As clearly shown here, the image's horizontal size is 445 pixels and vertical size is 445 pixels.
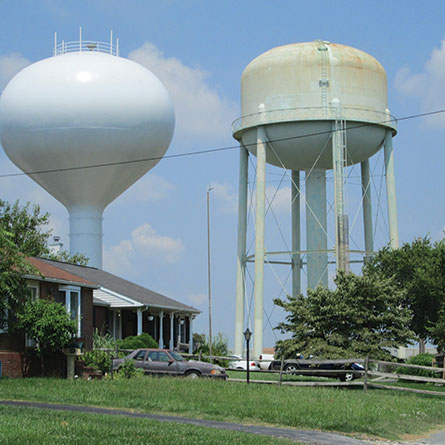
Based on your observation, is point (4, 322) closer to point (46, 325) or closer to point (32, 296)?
point (46, 325)

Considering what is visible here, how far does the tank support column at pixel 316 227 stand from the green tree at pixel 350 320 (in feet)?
42.3

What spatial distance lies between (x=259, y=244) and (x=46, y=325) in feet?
53.6

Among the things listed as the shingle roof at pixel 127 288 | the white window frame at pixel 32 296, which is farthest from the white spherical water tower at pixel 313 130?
the white window frame at pixel 32 296

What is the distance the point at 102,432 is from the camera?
14.5 metres

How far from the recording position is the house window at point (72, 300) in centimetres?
3123

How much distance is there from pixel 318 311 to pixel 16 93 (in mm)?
21896

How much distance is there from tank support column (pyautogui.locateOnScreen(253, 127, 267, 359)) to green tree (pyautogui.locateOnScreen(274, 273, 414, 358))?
10676 millimetres

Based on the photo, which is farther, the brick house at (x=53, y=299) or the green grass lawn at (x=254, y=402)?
the brick house at (x=53, y=299)

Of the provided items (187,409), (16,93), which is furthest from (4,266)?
(16,93)

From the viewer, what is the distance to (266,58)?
44625mm

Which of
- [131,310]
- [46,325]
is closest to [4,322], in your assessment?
[46,325]

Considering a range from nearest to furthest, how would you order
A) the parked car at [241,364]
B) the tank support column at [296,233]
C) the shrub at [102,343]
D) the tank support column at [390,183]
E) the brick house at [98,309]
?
the brick house at [98,309]
the shrub at [102,343]
the parked car at [241,364]
the tank support column at [390,183]
the tank support column at [296,233]

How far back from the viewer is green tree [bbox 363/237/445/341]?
116 ft

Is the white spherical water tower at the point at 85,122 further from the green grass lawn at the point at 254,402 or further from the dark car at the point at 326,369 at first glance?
the green grass lawn at the point at 254,402
